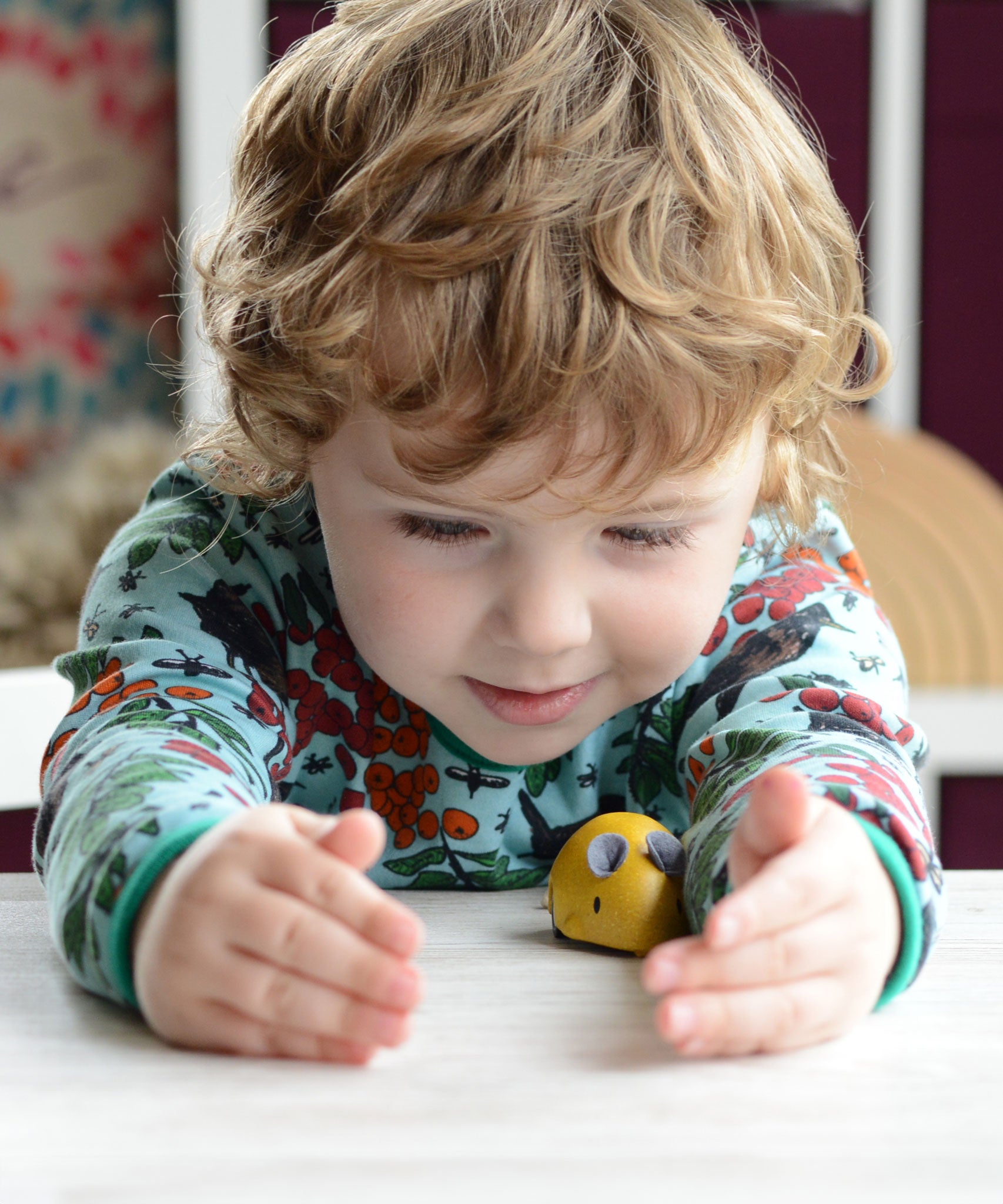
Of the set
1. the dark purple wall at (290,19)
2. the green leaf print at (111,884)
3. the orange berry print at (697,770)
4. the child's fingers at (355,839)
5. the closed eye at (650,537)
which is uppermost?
the dark purple wall at (290,19)

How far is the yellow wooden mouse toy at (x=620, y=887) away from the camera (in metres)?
0.53

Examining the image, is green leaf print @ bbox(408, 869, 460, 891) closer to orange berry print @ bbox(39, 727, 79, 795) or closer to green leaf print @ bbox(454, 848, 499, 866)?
green leaf print @ bbox(454, 848, 499, 866)

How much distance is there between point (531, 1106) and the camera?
14.5 inches

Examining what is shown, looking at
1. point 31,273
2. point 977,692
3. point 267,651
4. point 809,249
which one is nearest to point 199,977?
point 267,651

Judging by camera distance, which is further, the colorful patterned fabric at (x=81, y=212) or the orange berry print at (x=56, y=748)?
the colorful patterned fabric at (x=81, y=212)

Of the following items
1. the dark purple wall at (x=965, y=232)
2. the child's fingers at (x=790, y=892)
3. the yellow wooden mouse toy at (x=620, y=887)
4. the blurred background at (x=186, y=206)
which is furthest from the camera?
the dark purple wall at (x=965, y=232)

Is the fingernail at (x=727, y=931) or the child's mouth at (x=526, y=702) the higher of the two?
the fingernail at (x=727, y=931)

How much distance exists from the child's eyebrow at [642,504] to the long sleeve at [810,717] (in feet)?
0.35

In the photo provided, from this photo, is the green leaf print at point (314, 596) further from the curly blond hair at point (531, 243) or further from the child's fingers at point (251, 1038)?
the child's fingers at point (251, 1038)

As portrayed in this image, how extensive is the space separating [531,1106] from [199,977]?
0.12 m

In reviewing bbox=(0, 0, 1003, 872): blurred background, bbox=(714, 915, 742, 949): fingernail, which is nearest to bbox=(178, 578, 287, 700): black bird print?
bbox=(714, 915, 742, 949): fingernail

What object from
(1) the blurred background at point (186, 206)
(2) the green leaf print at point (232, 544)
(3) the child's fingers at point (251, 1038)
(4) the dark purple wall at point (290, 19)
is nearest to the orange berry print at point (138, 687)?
(2) the green leaf print at point (232, 544)

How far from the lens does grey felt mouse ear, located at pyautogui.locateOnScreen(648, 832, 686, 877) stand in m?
0.56

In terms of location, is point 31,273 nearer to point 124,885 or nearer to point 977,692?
point 977,692
